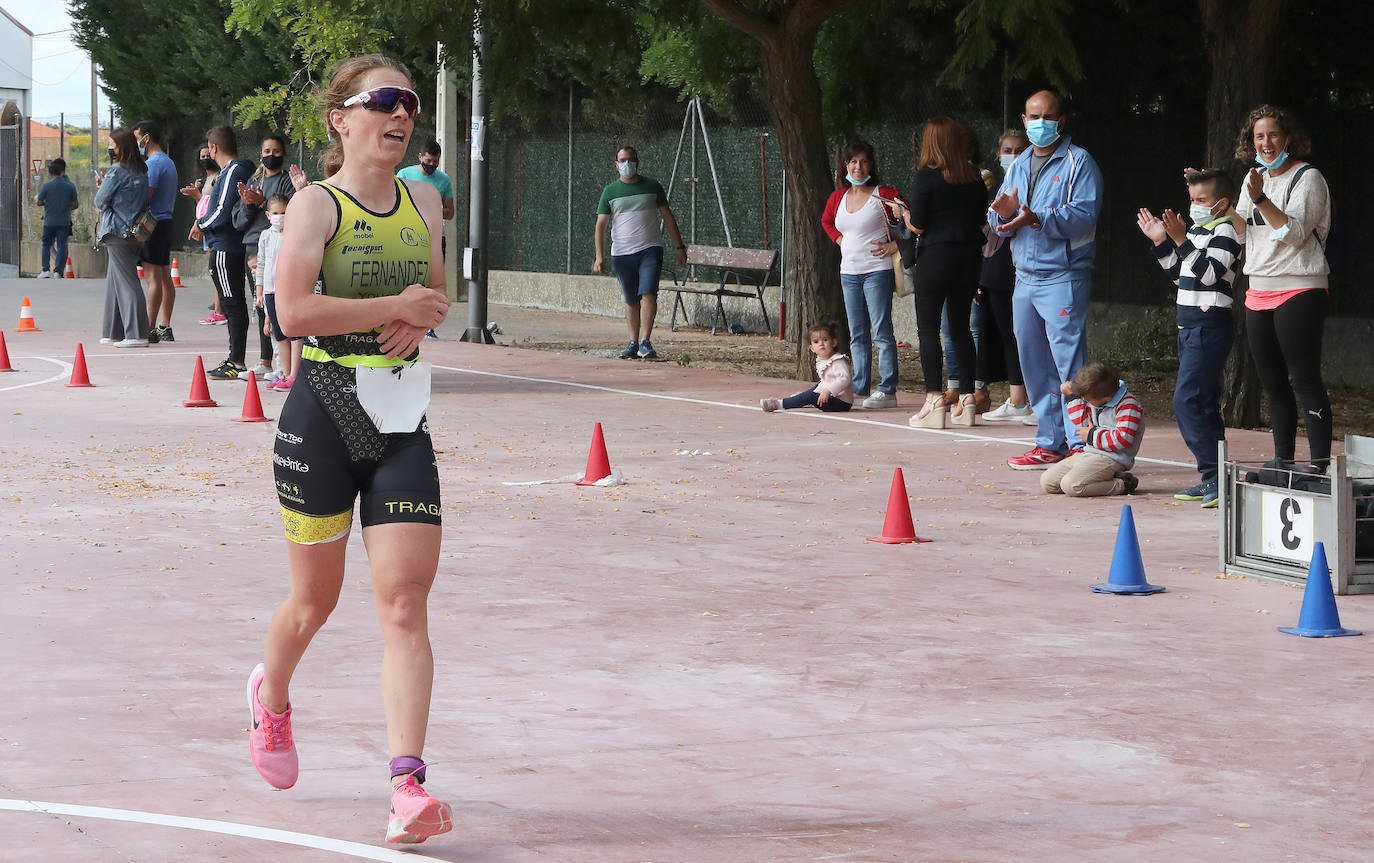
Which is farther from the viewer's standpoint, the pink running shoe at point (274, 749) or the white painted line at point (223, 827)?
the pink running shoe at point (274, 749)

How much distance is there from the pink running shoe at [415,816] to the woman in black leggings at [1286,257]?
21.0 feet

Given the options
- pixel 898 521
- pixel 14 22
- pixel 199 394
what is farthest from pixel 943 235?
pixel 14 22

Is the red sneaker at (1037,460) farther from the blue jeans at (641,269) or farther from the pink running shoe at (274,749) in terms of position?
the blue jeans at (641,269)

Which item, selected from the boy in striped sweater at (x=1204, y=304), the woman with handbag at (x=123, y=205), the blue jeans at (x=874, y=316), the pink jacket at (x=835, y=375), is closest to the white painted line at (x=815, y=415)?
the pink jacket at (x=835, y=375)

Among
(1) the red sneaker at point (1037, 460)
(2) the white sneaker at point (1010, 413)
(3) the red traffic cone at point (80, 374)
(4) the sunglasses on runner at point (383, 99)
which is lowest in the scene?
(1) the red sneaker at point (1037, 460)

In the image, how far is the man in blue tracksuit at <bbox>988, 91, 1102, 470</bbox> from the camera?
1112cm

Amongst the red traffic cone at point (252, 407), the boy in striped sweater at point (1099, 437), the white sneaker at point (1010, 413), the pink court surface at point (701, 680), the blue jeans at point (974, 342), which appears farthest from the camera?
the white sneaker at point (1010, 413)

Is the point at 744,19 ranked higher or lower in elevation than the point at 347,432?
higher

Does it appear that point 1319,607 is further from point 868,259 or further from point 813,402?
point 868,259

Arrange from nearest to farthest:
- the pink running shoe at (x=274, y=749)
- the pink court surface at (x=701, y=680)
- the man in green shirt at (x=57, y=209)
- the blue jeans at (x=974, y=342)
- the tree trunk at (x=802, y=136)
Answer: the pink court surface at (x=701, y=680)
the pink running shoe at (x=274, y=749)
the blue jeans at (x=974, y=342)
the tree trunk at (x=802, y=136)
the man in green shirt at (x=57, y=209)

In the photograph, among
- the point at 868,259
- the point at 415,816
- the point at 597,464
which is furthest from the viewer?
the point at 868,259

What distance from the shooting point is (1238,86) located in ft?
47.2

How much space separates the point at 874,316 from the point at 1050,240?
387 cm

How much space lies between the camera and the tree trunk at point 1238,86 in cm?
1430
